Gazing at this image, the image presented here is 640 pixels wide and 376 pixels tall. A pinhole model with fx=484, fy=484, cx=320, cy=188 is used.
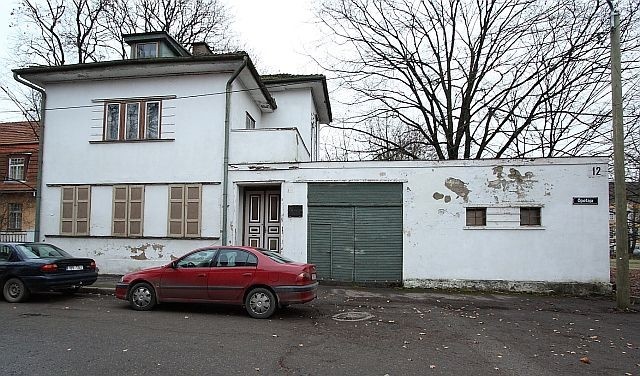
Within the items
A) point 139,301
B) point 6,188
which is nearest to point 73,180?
point 139,301

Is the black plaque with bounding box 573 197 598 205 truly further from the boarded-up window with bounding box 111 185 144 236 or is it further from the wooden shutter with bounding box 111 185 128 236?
the wooden shutter with bounding box 111 185 128 236

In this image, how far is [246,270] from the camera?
938cm

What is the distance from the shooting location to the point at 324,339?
7.72 meters

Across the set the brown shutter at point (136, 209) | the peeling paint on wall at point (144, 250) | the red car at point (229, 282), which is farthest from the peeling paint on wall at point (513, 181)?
the brown shutter at point (136, 209)

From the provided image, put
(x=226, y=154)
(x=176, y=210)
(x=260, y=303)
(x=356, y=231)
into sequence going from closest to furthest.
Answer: (x=260, y=303) < (x=356, y=231) < (x=226, y=154) < (x=176, y=210)

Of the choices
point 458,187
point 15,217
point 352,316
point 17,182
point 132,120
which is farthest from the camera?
point 15,217

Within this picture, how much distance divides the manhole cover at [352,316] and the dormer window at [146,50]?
13.7 metres

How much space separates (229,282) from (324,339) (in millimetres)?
→ 2569

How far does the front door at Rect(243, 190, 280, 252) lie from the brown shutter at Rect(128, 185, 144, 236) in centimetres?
327

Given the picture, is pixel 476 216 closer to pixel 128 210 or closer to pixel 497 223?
pixel 497 223

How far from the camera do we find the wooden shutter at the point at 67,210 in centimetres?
1580

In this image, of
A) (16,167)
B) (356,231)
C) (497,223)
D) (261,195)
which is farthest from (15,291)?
(16,167)

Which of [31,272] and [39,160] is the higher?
[39,160]

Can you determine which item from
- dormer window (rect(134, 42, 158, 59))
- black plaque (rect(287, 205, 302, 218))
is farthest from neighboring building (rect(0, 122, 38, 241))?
black plaque (rect(287, 205, 302, 218))
